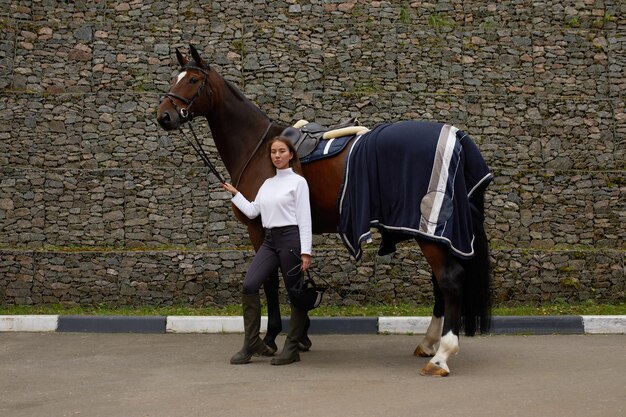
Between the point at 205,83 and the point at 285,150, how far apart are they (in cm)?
109

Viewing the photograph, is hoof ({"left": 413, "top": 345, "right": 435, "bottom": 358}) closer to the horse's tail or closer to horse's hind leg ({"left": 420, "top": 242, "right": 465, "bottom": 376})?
the horse's tail

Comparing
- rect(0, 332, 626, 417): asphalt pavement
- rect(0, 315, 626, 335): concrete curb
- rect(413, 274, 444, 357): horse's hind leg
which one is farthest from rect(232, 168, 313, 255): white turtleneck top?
rect(0, 315, 626, 335): concrete curb

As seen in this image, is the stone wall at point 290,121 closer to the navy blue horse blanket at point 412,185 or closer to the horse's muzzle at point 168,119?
the horse's muzzle at point 168,119

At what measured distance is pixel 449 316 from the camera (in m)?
6.43

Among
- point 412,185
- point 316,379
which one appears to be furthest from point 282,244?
point 316,379

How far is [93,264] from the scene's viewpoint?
35.0 feet

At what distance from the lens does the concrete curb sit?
8.70 meters

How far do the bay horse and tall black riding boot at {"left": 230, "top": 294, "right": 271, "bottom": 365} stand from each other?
0.46 m

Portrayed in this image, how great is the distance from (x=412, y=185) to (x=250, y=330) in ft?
5.88

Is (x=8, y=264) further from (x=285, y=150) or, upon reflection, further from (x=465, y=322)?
(x=465, y=322)

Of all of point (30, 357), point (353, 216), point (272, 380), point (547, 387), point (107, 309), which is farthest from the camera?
point (107, 309)

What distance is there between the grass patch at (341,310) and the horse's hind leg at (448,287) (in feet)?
9.41

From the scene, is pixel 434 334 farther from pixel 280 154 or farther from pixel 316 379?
pixel 280 154

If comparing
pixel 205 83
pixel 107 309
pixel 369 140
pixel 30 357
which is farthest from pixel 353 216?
pixel 107 309
